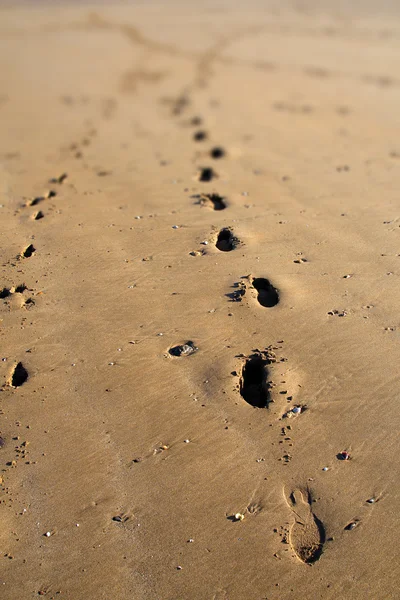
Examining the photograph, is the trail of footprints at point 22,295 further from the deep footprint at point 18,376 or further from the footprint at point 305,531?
the footprint at point 305,531

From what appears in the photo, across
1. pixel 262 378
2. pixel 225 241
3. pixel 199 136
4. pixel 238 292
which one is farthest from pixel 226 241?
pixel 199 136

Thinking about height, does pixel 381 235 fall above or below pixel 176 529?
above

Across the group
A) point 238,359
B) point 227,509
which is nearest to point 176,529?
point 227,509

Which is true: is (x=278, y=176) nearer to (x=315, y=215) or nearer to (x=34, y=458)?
(x=315, y=215)

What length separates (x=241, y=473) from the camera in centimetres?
306

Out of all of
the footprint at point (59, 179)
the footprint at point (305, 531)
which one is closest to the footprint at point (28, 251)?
the footprint at point (59, 179)

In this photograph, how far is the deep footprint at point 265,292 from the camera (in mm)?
4080

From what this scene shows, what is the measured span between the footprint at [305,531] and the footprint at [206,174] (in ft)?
12.0

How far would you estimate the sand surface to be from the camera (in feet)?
9.19

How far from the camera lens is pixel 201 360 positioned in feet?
12.0

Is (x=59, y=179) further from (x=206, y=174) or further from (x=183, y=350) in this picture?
(x=183, y=350)

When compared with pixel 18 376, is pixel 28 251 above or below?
above

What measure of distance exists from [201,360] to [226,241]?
1377mm

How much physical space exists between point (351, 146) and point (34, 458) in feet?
16.3
